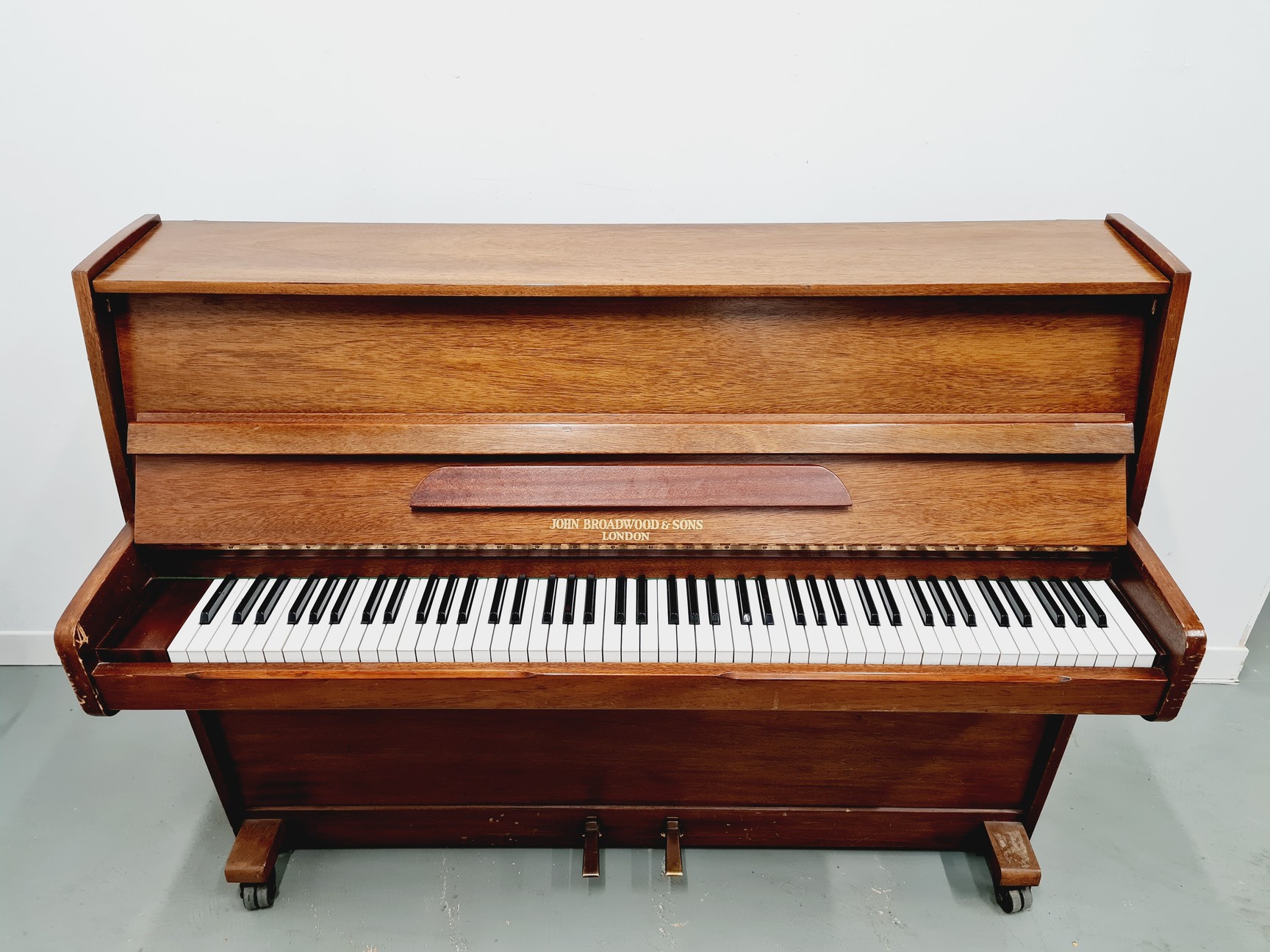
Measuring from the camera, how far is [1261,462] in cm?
237

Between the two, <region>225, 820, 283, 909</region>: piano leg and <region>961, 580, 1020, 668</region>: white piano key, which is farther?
<region>225, 820, 283, 909</region>: piano leg

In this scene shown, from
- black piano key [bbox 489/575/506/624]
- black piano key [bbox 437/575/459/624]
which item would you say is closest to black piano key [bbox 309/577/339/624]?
black piano key [bbox 437/575/459/624]

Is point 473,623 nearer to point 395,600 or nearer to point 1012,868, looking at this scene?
point 395,600

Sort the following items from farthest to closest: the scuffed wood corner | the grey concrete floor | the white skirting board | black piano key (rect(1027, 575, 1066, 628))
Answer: the white skirting board < the grey concrete floor < black piano key (rect(1027, 575, 1066, 628)) < the scuffed wood corner

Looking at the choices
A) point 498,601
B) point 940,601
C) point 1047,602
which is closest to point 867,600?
point 940,601

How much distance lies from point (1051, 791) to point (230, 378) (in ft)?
7.63

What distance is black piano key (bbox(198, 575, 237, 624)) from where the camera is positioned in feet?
5.13

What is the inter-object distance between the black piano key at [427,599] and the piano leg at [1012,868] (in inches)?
58.2

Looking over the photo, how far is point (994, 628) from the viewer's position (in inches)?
60.5

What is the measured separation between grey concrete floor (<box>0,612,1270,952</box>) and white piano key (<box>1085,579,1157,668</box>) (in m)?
0.85

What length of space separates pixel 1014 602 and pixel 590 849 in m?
1.14

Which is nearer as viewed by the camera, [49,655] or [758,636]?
[758,636]

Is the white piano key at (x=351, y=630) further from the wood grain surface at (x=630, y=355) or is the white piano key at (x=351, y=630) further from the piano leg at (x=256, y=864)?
the piano leg at (x=256, y=864)

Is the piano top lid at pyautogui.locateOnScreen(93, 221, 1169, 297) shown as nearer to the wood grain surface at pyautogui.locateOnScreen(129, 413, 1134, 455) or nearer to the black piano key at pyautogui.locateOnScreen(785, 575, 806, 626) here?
the wood grain surface at pyautogui.locateOnScreen(129, 413, 1134, 455)
